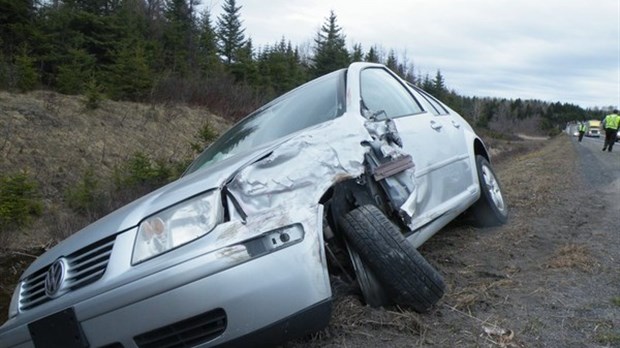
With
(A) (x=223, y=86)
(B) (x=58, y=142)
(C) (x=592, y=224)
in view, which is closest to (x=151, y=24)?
(A) (x=223, y=86)

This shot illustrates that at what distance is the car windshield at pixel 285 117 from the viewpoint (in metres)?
3.07

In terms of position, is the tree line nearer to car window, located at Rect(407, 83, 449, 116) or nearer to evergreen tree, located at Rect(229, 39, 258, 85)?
evergreen tree, located at Rect(229, 39, 258, 85)

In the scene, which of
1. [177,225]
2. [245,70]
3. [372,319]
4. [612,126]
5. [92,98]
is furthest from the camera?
[245,70]

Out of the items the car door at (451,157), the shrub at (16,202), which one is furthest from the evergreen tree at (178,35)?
the car door at (451,157)

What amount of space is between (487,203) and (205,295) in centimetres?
317

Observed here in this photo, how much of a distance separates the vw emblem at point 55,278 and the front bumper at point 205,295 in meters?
0.09

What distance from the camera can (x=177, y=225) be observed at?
1.97m

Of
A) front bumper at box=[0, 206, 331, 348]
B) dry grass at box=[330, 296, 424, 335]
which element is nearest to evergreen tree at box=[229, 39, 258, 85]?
dry grass at box=[330, 296, 424, 335]

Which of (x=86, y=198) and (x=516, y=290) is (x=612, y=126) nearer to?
(x=86, y=198)

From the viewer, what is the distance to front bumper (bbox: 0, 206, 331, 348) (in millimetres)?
1797

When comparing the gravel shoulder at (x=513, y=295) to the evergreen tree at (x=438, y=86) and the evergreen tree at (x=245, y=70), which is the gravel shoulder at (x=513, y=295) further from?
the evergreen tree at (x=438, y=86)

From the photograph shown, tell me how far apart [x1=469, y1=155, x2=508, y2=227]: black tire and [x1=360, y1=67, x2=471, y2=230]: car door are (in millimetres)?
427

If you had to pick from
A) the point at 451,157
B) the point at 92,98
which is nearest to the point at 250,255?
the point at 451,157

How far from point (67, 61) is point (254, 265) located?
60.9ft
